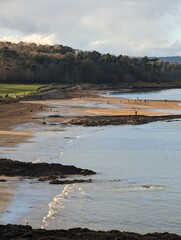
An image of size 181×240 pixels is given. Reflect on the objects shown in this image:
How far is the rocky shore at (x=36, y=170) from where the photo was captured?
20.4 metres

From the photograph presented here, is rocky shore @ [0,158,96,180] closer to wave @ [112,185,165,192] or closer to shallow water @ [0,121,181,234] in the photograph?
shallow water @ [0,121,181,234]

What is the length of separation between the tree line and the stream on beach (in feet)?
310

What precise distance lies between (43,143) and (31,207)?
15.8 meters

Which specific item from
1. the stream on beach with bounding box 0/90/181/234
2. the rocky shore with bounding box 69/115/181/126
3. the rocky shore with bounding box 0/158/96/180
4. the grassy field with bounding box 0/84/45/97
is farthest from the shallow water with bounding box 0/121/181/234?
the grassy field with bounding box 0/84/45/97

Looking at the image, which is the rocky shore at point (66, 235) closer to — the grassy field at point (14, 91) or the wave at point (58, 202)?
the wave at point (58, 202)

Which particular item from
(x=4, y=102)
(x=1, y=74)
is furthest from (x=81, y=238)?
(x=1, y=74)

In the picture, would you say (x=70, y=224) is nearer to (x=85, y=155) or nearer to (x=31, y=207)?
(x=31, y=207)

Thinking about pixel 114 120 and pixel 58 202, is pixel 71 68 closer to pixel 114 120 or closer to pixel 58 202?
pixel 114 120

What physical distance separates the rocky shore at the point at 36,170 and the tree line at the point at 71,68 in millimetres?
102461

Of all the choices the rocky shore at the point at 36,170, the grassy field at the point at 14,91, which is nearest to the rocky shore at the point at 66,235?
the rocky shore at the point at 36,170

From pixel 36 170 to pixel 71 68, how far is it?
13093cm

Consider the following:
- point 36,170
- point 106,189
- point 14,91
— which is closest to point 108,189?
point 106,189

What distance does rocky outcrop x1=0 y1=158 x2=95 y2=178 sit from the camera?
20469 mm

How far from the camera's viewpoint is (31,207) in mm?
15656
